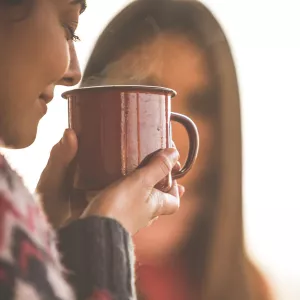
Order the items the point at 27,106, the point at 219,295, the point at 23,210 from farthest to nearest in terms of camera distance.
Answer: the point at 219,295 → the point at 27,106 → the point at 23,210

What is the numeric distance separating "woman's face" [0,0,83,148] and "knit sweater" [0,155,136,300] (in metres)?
0.09

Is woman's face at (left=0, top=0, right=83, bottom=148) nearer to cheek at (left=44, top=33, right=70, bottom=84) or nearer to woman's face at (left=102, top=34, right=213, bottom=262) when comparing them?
cheek at (left=44, top=33, right=70, bottom=84)

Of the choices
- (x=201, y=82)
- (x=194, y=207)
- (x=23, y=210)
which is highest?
(x=201, y=82)

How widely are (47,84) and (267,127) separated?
0.48m

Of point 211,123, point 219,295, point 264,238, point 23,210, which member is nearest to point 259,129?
point 211,123

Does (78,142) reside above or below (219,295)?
above

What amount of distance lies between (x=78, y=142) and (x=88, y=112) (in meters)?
0.04

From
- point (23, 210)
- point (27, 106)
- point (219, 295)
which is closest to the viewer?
point (23, 210)

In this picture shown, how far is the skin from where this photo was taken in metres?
0.53

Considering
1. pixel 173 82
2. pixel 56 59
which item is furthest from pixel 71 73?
pixel 173 82

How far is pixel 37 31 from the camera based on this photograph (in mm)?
543

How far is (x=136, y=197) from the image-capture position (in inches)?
22.1

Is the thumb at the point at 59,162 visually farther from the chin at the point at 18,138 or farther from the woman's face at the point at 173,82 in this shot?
the woman's face at the point at 173,82

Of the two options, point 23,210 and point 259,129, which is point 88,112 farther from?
point 259,129
